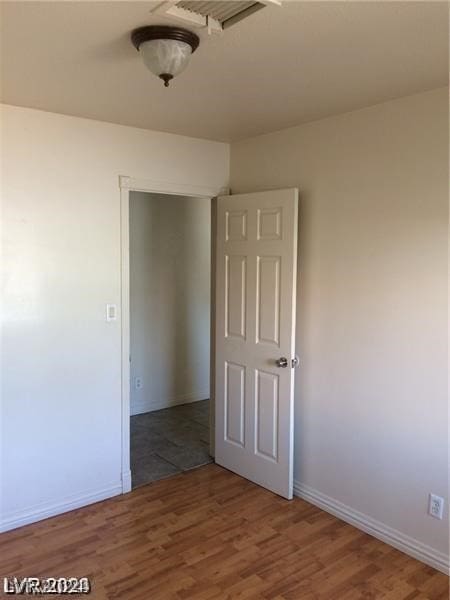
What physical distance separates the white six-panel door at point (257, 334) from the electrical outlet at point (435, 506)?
91 centimetres

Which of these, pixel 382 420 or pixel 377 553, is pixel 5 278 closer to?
pixel 382 420

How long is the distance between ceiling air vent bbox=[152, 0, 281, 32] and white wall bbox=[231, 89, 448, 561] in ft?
4.16

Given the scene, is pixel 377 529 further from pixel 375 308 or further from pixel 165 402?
pixel 165 402

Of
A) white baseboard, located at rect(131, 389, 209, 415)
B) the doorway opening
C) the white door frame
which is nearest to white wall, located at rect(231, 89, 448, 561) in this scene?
the white door frame

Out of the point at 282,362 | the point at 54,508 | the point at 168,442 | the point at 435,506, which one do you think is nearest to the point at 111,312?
the point at 282,362

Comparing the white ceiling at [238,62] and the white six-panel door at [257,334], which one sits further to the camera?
the white six-panel door at [257,334]

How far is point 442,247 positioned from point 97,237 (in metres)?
2.02

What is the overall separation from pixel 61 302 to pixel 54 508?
1.29m

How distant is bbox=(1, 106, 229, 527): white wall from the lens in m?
2.87

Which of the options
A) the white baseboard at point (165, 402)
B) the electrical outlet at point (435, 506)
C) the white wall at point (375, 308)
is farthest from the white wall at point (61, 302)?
the electrical outlet at point (435, 506)

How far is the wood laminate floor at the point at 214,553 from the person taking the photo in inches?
96.2

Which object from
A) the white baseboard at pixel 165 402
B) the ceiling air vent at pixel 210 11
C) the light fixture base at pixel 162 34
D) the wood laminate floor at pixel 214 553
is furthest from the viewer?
the white baseboard at pixel 165 402

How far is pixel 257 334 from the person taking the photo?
342 centimetres

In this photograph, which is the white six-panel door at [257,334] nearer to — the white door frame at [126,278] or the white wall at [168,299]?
the white door frame at [126,278]
